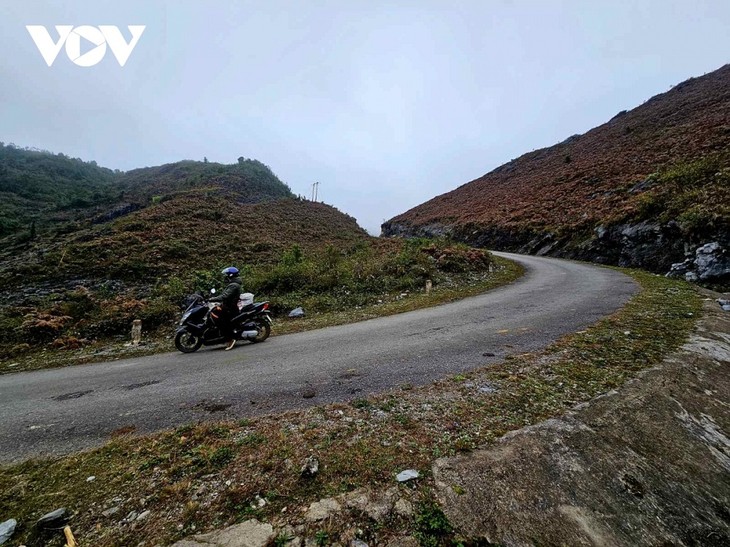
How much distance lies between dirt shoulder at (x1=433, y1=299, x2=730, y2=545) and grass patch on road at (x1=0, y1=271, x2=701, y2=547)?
0.63 feet

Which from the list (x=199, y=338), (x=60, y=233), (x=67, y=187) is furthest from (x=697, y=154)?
(x=67, y=187)

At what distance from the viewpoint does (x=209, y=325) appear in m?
7.10

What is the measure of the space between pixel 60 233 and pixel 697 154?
4270cm

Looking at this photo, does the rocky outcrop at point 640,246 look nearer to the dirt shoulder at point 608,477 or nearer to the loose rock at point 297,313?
the dirt shoulder at point 608,477

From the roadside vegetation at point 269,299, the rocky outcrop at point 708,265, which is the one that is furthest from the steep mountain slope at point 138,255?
the rocky outcrop at point 708,265

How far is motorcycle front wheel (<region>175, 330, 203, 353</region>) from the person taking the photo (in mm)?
7050

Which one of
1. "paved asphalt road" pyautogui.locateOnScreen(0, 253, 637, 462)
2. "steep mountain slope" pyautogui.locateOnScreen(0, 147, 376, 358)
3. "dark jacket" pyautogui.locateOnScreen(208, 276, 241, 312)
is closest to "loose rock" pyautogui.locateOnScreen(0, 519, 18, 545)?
"paved asphalt road" pyautogui.locateOnScreen(0, 253, 637, 462)

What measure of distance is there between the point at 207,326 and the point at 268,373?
3.06 metres

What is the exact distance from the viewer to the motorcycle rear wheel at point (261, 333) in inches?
290

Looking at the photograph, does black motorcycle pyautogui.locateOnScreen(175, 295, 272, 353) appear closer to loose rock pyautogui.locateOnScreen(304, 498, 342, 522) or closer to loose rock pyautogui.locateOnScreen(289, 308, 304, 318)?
loose rock pyautogui.locateOnScreen(289, 308, 304, 318)

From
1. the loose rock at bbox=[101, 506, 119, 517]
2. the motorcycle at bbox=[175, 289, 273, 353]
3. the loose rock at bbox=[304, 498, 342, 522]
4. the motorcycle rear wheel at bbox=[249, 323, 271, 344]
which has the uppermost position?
the motorcycle at bbox=[175, 289, 273, 353]

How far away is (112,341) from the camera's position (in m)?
9.55

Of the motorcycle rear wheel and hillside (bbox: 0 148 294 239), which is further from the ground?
hillside (bbox: 0 148 294 239)

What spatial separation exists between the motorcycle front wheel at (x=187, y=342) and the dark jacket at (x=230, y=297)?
961 mm
